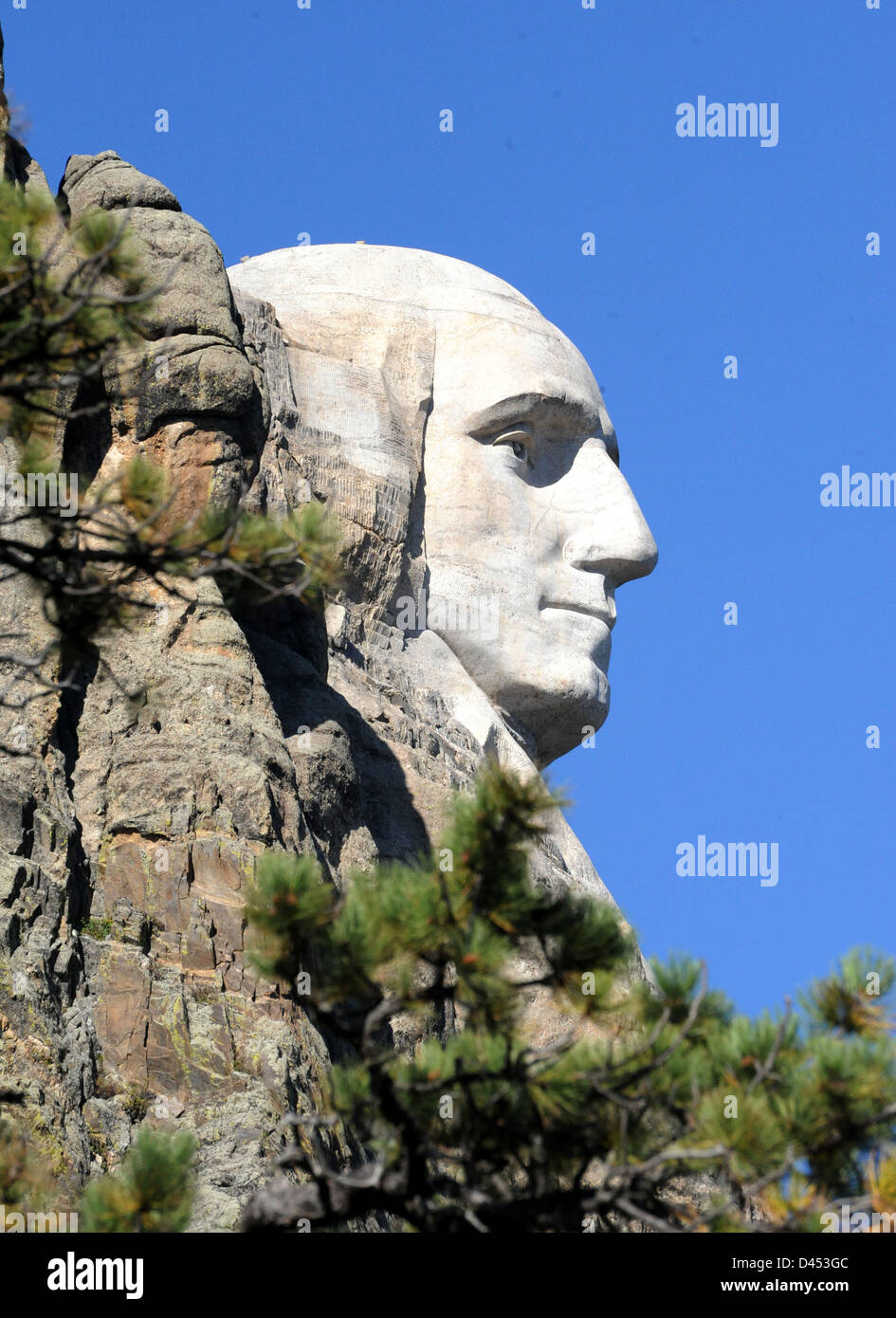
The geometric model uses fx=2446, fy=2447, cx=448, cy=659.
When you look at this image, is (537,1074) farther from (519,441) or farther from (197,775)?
(519,441)

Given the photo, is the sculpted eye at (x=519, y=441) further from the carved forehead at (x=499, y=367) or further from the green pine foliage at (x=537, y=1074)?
the green pine foliage at (x=537, y=1074)

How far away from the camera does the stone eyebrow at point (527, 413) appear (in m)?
19.3

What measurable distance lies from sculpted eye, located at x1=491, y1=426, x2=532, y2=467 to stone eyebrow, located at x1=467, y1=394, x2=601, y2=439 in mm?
54

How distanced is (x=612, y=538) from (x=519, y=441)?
3.53 ft

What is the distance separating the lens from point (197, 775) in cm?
1324

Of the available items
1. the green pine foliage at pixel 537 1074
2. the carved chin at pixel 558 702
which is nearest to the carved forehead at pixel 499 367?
the carved chin at pixel 558 702

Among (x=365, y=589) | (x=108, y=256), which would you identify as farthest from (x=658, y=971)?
(x=365, y=589)

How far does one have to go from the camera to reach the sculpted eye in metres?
19.5

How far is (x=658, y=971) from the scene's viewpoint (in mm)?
9094

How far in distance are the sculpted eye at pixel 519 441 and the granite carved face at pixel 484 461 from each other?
0.05 feet

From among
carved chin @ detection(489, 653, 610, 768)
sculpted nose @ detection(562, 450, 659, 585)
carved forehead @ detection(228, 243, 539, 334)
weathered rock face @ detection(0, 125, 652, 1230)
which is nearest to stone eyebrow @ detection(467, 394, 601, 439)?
sculpted nose @ detection(562, 450, 659, 585)

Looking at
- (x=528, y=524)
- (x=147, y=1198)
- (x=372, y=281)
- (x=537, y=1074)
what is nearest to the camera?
(x=147, y=1198)

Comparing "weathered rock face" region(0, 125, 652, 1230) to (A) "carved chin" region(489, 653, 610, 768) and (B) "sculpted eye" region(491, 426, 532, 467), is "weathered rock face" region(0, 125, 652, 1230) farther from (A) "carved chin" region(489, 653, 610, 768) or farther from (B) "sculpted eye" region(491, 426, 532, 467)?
(B) "sculpted eye" region(491, 426, 532, 467)

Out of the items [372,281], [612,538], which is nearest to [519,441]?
[612,538]
